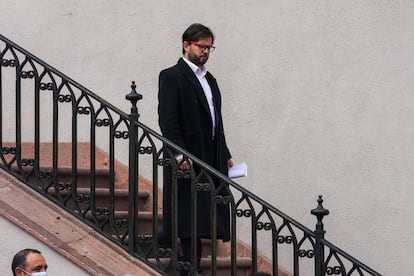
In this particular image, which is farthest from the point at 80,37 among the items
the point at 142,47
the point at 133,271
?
the point at 133,271

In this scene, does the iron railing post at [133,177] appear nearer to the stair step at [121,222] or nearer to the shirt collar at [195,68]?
the stair step at [121,222]

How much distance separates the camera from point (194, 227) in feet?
33.3

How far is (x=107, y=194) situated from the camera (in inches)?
440

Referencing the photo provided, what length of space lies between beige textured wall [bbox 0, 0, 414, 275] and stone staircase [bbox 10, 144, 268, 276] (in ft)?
1.56

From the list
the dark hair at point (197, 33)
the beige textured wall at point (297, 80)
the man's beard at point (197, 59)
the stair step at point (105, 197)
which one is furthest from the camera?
the beige textured wall at point (297, 80)

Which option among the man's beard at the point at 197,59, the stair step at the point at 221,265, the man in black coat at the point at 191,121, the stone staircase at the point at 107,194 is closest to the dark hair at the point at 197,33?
the man in black coat at the point at 191,121

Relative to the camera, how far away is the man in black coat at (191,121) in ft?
33.8

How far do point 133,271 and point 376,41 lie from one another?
9.50 feet

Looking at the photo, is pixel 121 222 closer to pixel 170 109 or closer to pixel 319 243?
pixel 170 109

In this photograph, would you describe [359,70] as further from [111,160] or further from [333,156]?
[111,160]

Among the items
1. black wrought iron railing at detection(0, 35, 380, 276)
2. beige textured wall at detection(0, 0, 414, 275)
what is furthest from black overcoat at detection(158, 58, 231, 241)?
beige textured wall at detection(0, 0, 414, 275)

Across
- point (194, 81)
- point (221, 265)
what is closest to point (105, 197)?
point (221, 265)

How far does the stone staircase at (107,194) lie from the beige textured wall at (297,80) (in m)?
0.48

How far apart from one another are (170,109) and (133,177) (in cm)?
52
